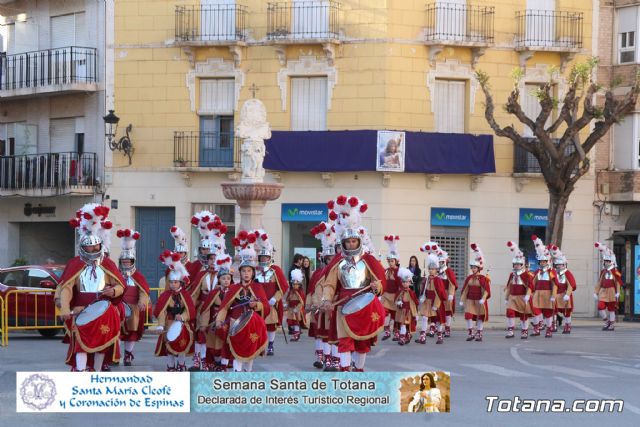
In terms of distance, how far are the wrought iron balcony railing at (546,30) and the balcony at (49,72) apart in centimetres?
1227

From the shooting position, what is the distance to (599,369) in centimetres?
1942

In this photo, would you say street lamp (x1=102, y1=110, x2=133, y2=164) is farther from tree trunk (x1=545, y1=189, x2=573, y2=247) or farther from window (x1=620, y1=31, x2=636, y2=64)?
window (x1=620, y1=31, x2=636, y2=64)

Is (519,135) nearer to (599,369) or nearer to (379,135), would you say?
(379,135)

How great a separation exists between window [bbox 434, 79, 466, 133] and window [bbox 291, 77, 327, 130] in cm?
314

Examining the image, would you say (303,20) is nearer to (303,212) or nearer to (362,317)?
(303,212)

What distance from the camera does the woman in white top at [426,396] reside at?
12.5 metres

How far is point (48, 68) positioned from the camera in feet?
124

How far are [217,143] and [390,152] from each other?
5177 mm

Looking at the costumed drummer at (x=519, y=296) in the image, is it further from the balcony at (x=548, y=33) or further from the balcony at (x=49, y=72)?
the balcony at (x=49, y=72)

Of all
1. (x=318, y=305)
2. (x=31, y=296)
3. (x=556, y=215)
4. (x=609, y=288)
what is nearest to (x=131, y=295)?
(x=318, y=305)

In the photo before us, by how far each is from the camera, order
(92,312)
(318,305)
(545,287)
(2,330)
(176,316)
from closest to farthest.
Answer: (92,312)
(318,305)
(176,316)
(2,330)
(545,287)

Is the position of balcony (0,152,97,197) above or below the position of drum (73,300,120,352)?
above

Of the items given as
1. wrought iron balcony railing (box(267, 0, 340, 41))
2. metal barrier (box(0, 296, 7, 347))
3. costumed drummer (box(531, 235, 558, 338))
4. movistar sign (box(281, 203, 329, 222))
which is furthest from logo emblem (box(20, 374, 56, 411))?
wrought iron balcony railing (box(267, 0, 340, 41))

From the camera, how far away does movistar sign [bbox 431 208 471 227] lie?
3494cm
